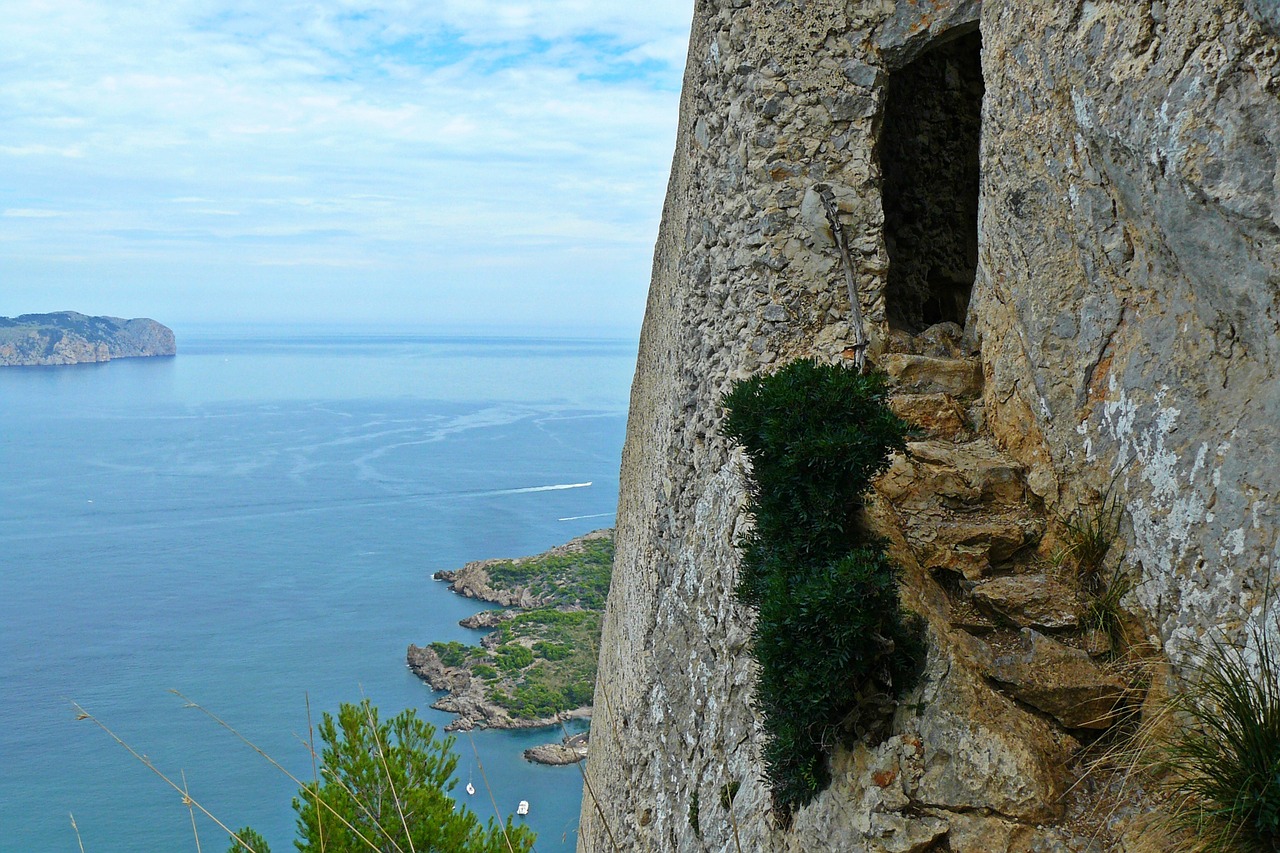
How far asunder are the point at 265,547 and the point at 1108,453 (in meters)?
62.0

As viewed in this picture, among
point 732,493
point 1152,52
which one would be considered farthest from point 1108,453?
point 732,493

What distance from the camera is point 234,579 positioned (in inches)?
2191

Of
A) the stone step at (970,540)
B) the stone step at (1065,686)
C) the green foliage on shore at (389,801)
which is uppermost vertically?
the stone step at (970,540)

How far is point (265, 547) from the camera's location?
60.1 m

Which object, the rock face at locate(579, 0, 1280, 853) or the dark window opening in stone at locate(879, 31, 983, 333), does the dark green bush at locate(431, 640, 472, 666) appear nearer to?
the rock face at locate(579, 0, 1280, 853)

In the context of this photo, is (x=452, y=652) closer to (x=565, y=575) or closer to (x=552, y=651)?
(x=552, y=651)

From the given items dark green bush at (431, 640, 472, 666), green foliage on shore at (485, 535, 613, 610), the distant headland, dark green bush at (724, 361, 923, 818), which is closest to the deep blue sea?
dark green bush at (431, 640, 472, 666)

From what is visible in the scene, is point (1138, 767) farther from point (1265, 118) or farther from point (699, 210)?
point (699, 210)

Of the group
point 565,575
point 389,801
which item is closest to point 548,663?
point 565,575

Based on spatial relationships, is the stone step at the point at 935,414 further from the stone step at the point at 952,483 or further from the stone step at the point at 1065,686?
the stone step at the point at 1065,686

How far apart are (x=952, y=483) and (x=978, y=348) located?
1272 millimetres

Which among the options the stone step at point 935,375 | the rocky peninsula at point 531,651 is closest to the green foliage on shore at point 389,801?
the stone step at point 935,375

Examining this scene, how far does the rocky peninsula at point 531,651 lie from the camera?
33719 millimetres

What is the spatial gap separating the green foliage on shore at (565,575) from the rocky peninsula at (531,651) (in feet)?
0.16
